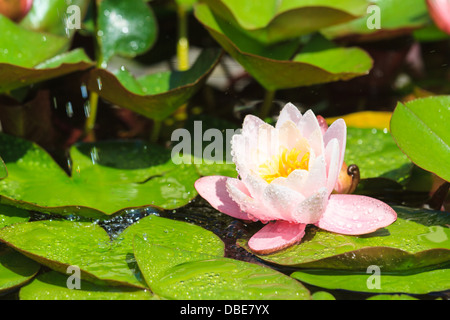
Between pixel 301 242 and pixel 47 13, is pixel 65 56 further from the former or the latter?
pixel 301 242

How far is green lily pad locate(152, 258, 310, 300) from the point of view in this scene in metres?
0.76

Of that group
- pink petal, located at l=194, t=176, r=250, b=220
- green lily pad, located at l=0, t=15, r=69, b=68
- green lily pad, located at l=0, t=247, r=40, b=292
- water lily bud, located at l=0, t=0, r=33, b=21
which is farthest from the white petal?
water lily bud, located at l=0, t=0, r=33, b=21

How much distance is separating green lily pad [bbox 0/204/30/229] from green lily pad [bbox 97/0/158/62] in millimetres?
681

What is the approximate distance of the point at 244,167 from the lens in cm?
86

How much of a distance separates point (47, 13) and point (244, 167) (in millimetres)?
1032

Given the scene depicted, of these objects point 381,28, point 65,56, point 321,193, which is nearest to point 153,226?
point 321,193

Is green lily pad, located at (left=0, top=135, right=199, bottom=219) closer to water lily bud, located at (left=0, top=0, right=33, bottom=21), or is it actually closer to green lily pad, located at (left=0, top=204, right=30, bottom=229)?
green lily pad, located at (left=0, top=204, right=30, bottom=229)

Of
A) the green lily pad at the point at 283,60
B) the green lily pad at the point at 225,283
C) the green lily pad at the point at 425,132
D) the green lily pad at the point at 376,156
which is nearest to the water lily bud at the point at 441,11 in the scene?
the green lily pad at the point at 283,60

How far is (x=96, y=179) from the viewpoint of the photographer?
3.65ft

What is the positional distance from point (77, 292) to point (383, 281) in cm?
49

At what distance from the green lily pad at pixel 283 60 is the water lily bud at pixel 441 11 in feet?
0.96

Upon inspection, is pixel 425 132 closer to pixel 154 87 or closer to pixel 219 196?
pixel 219 196

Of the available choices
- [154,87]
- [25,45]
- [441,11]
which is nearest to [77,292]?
[154,87]

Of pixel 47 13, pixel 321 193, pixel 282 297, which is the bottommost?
pixel 282 297
